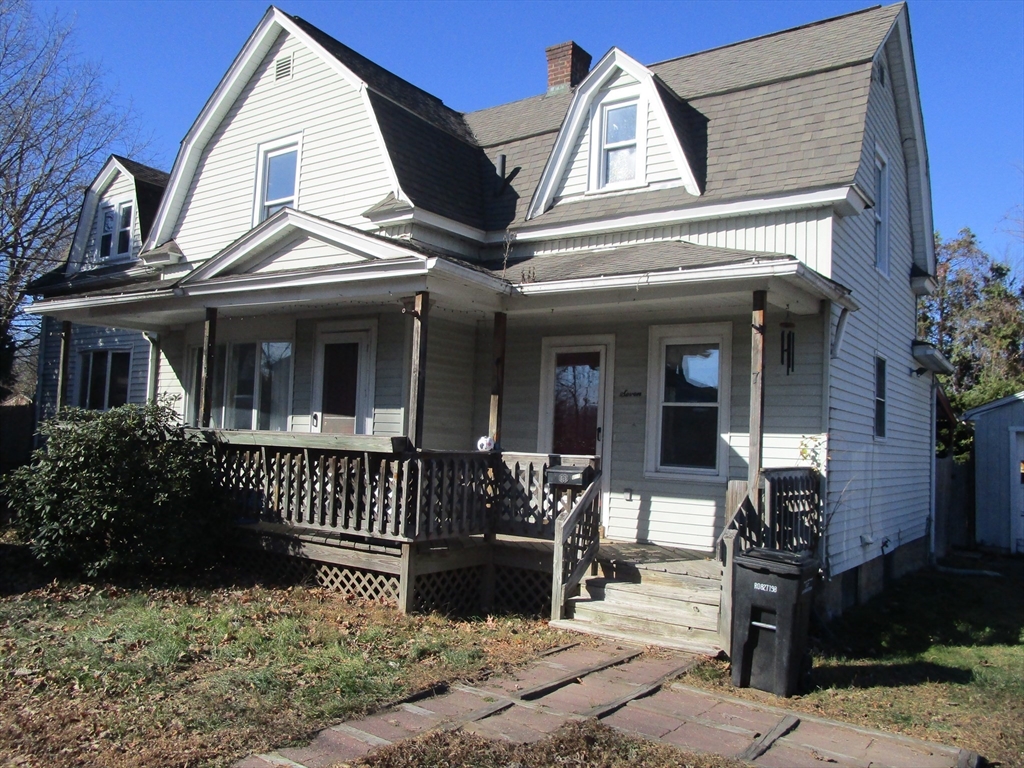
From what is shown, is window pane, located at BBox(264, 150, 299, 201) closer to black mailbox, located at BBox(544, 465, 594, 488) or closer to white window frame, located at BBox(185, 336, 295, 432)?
white window frame, located at BBox(185, 336, 295, 432)

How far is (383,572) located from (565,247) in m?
5.31

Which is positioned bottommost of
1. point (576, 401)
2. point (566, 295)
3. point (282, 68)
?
point (576, 401)

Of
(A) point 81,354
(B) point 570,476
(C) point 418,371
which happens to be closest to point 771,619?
(B) point 570,476

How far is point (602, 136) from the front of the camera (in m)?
12.0

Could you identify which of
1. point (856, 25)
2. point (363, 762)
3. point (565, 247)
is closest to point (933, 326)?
point (856, 25)

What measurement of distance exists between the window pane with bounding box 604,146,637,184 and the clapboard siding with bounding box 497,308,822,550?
212 cm

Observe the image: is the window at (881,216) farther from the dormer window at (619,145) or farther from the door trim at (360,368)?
the door trim at (360,368)

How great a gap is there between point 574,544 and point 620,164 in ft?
18.9

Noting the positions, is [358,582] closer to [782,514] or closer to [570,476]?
[570,476]

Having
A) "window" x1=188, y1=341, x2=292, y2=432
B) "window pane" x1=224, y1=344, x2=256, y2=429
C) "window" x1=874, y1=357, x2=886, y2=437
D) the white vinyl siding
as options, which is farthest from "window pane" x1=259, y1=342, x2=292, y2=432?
"window" x1=874, y1=357, x2=886, y2=437

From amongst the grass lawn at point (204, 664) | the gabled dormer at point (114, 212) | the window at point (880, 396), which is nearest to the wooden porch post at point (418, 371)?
the grass lawn at point (204, 664)

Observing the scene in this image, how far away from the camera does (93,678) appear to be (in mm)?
6090

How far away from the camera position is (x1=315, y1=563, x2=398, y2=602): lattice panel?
9.16 meters

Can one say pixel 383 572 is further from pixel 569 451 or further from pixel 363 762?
pixel 363 762
